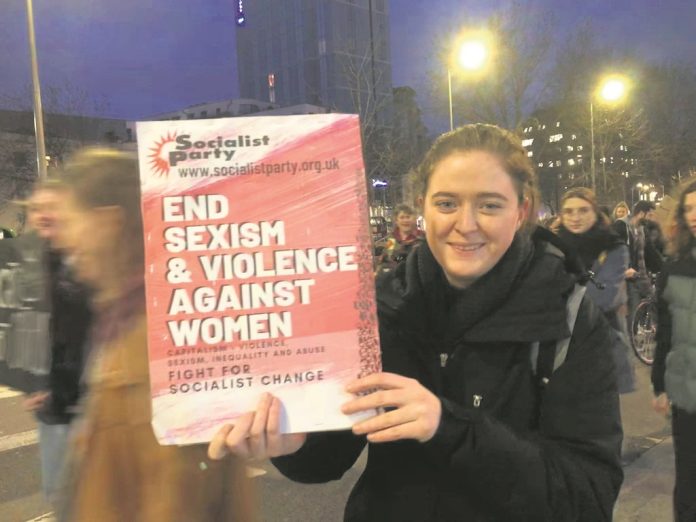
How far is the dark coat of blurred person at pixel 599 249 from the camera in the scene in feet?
17.2

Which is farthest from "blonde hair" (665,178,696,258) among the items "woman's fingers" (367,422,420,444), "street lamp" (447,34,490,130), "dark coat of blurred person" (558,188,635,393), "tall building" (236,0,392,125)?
"tall building" (236,0,392,125)

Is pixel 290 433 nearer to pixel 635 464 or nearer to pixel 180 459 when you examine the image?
pixel 180 459

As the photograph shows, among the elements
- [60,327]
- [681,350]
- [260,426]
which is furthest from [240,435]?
[681,350]

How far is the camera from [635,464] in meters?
4.55

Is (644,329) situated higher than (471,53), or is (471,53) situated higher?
(471,53)

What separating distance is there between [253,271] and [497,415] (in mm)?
662

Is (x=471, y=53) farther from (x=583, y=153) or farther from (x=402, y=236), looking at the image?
(x=583, y=153)

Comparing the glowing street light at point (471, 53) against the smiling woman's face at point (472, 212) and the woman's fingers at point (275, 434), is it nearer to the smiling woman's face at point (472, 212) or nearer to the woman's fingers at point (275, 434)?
the smiling woman's face at point (472, 212)

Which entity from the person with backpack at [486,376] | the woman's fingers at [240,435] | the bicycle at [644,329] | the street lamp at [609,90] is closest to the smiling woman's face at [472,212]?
the person with backpack at [486,376]

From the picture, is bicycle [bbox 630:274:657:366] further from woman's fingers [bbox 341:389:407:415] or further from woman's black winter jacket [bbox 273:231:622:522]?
woman's fingers [bbox 341:389:407:415]

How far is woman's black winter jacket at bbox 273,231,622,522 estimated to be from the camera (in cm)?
125

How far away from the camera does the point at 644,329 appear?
788 centimetres

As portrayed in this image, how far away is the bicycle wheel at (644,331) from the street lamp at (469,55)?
1096 cm

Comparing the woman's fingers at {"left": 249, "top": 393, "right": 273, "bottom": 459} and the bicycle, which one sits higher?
the woman's fingers at {"left": 249, "top": 393, "right": 273, "bottom": 459}
